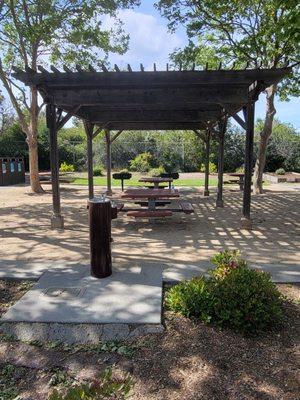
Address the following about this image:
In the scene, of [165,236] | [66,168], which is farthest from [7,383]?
[66,168]

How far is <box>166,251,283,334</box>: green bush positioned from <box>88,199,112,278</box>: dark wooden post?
1076mm

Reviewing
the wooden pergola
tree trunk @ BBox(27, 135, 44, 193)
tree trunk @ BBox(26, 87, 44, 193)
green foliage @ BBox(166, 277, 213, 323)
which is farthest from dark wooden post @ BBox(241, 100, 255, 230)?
tree trunk @ BBox(27, 135, 44, 193)

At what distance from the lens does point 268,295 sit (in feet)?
10.3

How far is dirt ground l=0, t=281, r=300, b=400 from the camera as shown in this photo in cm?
229

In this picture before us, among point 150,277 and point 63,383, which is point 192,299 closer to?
point 150,277

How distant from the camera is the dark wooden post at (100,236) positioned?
4.05m

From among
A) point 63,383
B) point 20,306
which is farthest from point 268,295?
point 20,306

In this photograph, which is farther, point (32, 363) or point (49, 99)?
point (49, 99)

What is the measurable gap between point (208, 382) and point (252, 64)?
1392 cm

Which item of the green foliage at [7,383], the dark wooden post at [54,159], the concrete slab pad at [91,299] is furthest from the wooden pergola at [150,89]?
the green foliage at [7,383]

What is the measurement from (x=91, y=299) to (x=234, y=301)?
4.77 feet

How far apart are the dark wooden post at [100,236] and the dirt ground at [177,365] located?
1359 millimetres

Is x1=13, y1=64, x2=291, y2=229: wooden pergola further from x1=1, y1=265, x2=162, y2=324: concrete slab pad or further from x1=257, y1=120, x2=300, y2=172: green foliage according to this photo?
x1=257, y1=120, x2=300, y2=172: green foliage

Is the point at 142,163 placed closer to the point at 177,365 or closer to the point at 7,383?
the point at 177,365
